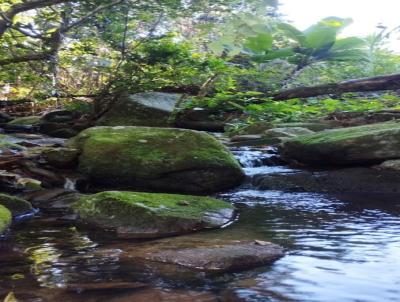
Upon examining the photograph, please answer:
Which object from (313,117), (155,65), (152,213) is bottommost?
(152,213)

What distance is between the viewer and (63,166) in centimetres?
616

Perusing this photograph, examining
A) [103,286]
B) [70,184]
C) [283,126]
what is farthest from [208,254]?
[283,126]

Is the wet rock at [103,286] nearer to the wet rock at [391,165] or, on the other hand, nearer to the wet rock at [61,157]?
the wet rock at [61,157]

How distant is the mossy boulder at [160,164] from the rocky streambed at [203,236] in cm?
2

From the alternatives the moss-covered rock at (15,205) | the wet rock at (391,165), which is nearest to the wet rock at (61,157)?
the moss-covered rock at (15,205)

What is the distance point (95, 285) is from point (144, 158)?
3.36m

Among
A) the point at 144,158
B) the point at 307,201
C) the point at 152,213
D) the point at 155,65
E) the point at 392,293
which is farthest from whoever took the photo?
the point at 155,65

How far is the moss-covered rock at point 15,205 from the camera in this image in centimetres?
480

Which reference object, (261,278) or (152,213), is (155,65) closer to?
(152,213)

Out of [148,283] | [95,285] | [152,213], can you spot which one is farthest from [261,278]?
[152,213]

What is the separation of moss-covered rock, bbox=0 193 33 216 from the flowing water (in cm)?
21

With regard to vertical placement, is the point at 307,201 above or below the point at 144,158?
below

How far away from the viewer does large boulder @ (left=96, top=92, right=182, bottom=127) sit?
9609 mm

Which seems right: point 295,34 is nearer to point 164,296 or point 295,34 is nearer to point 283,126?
point 283,126
